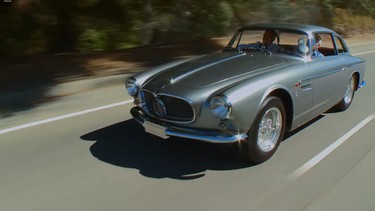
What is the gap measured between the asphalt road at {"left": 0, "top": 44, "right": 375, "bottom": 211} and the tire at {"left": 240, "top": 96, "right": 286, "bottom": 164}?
0.12m

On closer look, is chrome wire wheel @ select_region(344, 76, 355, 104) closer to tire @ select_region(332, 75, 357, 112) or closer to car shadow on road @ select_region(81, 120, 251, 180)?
tire @ select_region(332, 75, 357, 112)

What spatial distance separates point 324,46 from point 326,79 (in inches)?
64.6

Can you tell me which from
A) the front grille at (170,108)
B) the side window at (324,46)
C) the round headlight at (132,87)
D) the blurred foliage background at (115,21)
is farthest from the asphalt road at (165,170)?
the blurred foliage background at (115,21)

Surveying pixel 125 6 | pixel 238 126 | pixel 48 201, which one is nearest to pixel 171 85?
pixel 238 126

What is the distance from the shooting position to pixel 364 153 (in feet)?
17.1

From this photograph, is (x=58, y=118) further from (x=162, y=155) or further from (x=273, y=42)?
(x=273, y=42)

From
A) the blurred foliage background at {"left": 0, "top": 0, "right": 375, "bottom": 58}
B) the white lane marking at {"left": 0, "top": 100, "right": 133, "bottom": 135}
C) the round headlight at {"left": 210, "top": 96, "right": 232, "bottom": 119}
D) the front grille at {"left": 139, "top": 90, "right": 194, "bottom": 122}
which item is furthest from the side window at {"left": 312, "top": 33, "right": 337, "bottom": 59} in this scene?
the blurred foliage background at {"left": 0, "top": 0, "right": 375, "bottom": 58}

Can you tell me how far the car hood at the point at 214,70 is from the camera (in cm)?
480

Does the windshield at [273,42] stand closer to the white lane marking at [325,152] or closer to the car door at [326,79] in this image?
the car door at [326,79]

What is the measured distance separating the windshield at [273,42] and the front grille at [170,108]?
1.92 m

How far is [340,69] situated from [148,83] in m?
2.97

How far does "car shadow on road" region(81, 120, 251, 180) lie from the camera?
4578 millimetres

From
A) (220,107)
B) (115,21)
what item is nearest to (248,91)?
(220,107)

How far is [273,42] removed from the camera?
6.12 metres
